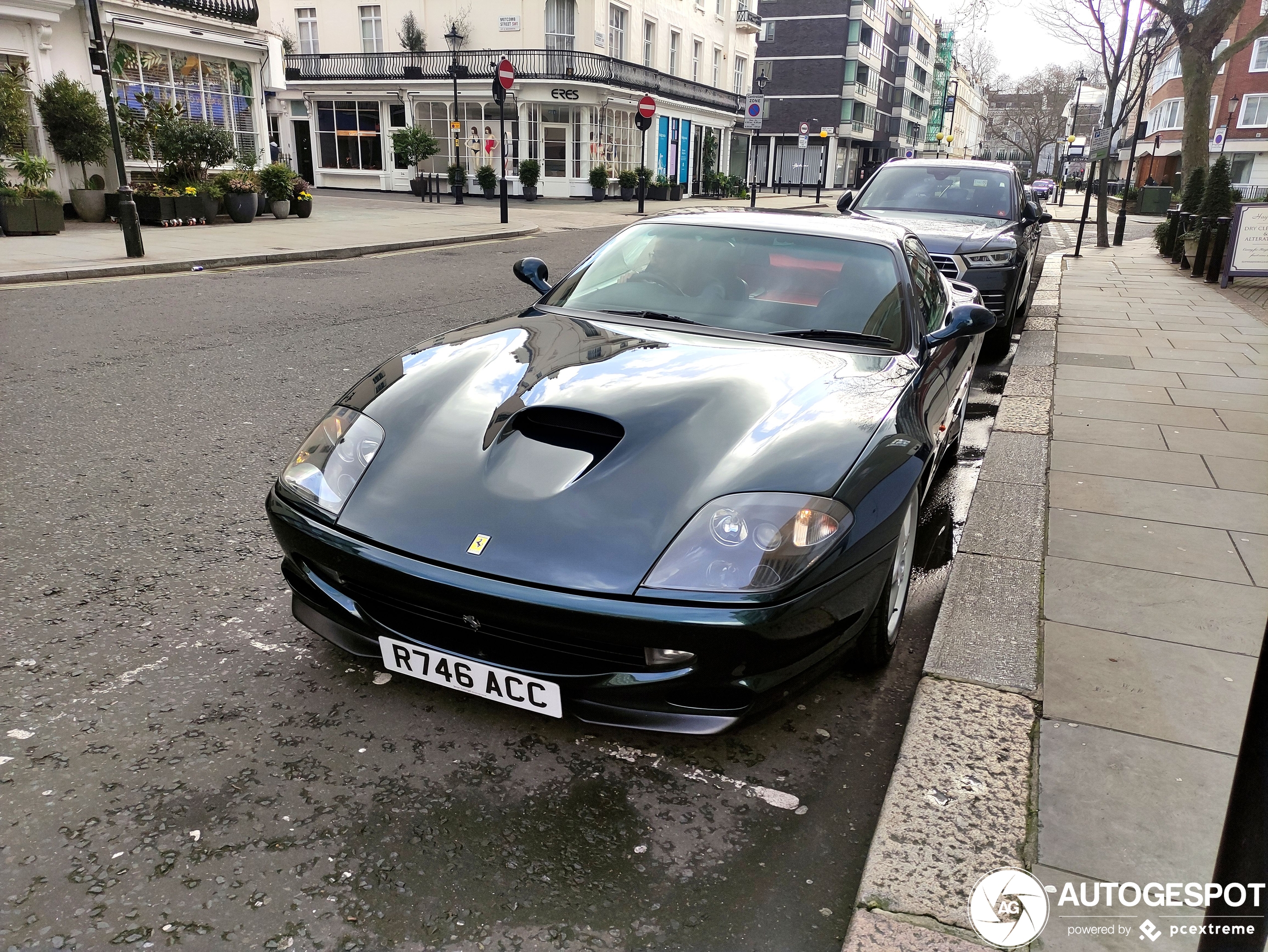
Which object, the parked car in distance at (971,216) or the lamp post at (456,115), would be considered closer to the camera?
the parked car in distance at (971,216)

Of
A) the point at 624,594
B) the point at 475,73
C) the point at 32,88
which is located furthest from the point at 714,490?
the point at 475,73

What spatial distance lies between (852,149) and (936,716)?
75.6 m

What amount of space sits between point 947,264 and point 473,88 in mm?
31492

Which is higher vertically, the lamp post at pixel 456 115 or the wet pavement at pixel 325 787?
the lamp post at pixel 456 115

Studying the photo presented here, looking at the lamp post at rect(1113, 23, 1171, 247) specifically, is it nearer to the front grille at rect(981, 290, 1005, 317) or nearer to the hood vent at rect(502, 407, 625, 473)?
the front grille at rect(981, 290, 1005, 317)

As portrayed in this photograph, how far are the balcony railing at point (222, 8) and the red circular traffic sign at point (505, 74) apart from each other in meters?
6.78

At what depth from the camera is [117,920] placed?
186 centimetres

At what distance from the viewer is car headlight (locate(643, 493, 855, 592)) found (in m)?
2.20

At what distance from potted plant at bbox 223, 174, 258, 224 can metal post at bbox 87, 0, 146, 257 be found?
21.0 feet

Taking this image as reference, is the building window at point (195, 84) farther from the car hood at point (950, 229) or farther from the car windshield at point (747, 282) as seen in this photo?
the car windshield at point (747, 282)

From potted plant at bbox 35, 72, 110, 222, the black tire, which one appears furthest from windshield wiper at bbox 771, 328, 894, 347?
potted plant at bbox 35, 72, 110, 222

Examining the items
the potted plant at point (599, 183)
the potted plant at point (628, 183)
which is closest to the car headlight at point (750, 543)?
the potted plant at point (599, 183)

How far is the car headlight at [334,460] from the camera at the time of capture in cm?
261

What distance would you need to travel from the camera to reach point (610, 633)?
216cm
